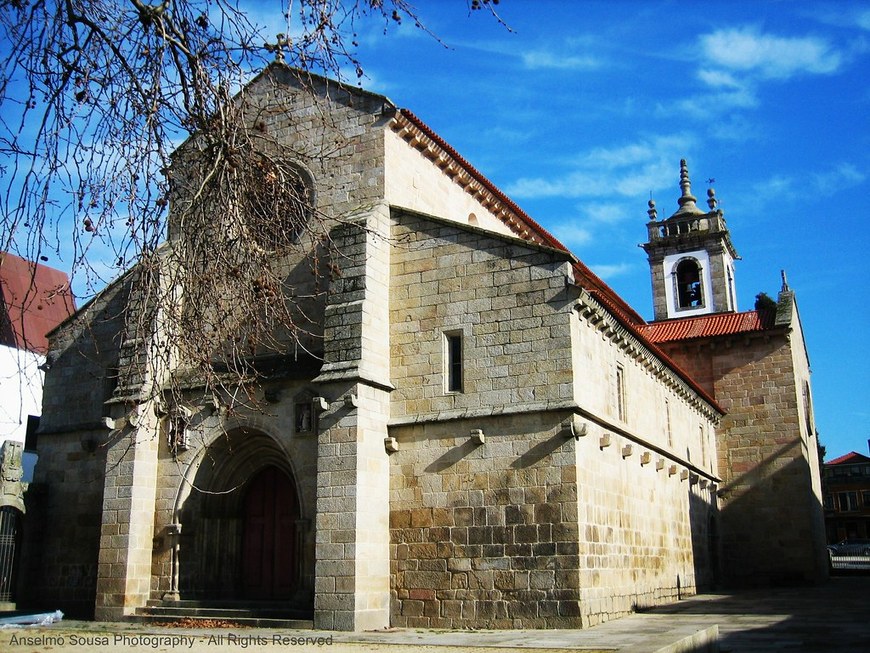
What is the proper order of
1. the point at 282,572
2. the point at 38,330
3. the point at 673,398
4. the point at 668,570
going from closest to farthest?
the point at 282,572
the point at 668,570
the point at 673,398
the point at 38,330

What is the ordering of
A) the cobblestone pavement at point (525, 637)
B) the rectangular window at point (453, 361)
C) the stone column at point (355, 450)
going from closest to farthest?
the cobblestone pavement at point (525, 637)
the stone column at point (355, 450)
the rectangular window at point (453, 361)

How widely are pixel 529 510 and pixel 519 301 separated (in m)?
3.79

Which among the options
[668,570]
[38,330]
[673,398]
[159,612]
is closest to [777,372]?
[673,398]

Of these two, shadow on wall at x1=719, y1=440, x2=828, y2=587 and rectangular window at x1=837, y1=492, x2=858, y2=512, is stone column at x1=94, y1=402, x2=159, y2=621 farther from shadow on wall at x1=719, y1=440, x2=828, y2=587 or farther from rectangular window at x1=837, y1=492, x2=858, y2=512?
rectangular window at x1=837, y1=492, x2=858, y2=512

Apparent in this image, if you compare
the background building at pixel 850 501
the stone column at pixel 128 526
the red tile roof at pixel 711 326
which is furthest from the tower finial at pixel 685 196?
the background building at pixel 850 501

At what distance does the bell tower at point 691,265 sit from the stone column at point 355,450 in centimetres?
2445

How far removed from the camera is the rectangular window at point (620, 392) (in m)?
18.0

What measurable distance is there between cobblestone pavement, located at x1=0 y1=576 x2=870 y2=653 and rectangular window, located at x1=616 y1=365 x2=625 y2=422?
4.09m

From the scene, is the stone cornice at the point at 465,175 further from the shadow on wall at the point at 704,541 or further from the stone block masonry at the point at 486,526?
the shadow on wall at the point at 704,541

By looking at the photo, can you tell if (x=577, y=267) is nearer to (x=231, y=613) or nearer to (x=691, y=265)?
(x=231, y=613)

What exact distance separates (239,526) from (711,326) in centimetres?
1946

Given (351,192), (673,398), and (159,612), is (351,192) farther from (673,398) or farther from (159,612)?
(673,398)

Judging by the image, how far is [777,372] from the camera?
92.6 ft

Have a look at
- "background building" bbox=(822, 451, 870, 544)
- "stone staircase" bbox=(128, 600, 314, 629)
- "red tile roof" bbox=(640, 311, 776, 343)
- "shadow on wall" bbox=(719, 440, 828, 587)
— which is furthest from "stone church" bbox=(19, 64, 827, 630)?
"background building" bbox=(822, 451, 870, 544)
